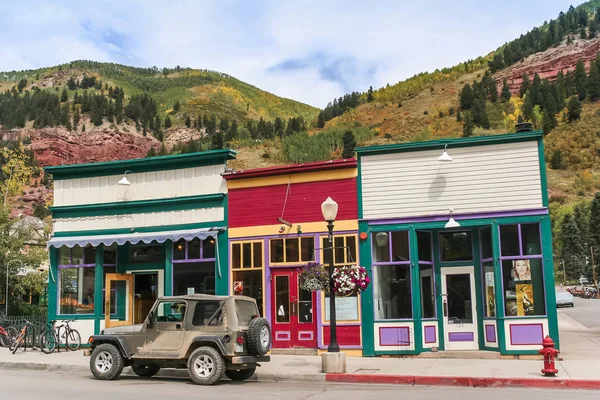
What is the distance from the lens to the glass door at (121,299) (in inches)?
764

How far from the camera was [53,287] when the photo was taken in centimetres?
2025

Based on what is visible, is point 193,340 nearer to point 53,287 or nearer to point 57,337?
point 57,337

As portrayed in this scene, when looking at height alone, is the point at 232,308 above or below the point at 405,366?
above

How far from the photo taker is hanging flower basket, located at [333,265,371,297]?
46.4ft

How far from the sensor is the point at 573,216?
10138 centimetres

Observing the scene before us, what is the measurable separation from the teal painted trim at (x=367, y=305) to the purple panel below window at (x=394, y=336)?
0.87 ft

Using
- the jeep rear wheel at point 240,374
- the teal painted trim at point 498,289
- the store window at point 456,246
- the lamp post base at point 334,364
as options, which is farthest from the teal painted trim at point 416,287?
the jeep rear wheel at point 240,374

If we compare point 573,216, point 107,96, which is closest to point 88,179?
point 573,216

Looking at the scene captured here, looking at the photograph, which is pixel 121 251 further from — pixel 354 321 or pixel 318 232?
pixel 354 321

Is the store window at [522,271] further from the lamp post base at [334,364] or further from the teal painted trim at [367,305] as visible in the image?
the lamp post base at [334,364]

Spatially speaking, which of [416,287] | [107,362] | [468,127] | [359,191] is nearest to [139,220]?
[107,362]

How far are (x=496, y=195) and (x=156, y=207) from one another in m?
10.1

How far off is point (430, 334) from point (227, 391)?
698 cm

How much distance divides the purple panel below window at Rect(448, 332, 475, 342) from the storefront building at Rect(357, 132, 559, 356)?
27 mm
